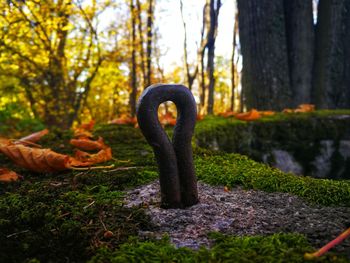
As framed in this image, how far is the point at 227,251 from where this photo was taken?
54.5 inches

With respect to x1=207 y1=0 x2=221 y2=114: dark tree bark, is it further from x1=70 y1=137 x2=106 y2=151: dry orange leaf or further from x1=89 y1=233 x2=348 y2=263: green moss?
x1=89 y1=233 x2=348 y2=263: green moss

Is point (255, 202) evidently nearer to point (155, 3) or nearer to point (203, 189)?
point (203, 189)

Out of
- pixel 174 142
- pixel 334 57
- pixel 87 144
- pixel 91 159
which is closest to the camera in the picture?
pixel 174 142

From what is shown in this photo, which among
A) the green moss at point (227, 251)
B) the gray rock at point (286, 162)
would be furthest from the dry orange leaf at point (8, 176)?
the gray rock at point (286, 162)

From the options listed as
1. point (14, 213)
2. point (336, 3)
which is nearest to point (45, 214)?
point (14, 213)

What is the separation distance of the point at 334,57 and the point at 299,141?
3493mm

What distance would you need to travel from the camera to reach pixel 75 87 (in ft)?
36.5

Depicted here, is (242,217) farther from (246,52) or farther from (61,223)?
(246,52)

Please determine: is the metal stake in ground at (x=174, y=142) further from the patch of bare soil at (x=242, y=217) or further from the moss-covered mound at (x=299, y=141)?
the moss-covered mound at (x=299, y=141)

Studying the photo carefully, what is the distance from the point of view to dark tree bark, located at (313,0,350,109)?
780 centimetres

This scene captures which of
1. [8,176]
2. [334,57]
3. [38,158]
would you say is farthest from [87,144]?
[334,57]

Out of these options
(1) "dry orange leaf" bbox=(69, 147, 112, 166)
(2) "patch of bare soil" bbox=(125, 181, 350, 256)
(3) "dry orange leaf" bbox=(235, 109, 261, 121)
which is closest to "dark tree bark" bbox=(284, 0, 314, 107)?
(3) "dry orange leaf" bbox=(235, 109, 261, 121)

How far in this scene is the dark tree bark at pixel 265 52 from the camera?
7.32 m

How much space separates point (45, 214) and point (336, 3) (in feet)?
26.1
